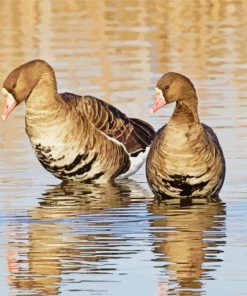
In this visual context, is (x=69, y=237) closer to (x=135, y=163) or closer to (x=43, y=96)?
(x=43, y=96)

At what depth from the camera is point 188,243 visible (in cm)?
1286

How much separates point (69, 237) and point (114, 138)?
328 cm

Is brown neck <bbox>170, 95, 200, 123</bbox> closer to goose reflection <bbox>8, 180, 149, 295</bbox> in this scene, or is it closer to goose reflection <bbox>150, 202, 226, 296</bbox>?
goose reflection <bbox>150, 202, 226, 296</bbox>

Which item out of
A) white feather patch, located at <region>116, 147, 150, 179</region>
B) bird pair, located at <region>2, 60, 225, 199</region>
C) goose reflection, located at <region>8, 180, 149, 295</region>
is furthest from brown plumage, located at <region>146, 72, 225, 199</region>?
white feather patch, located at <region>116, 147, 150, 179</region>

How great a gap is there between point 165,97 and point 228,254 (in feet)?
8.50

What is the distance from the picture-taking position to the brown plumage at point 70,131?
51.1 feet

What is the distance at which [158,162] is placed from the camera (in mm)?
14492

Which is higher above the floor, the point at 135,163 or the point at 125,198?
the point at 135,163

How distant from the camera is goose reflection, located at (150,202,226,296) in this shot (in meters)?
11.5

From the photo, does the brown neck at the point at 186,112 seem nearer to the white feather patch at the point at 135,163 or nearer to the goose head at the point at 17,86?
the goose head at the point at 17,86

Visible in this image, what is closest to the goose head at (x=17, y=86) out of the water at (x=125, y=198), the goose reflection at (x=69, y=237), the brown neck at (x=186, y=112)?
the water at (x=125, y=198)

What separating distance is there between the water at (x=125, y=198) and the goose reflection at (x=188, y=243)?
0.03ft

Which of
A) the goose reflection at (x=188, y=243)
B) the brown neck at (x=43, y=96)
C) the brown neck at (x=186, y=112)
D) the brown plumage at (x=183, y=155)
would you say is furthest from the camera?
the brown neck at (x=43, y=96)

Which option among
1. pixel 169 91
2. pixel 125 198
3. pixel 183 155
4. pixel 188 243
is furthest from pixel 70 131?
pixel 188 243
